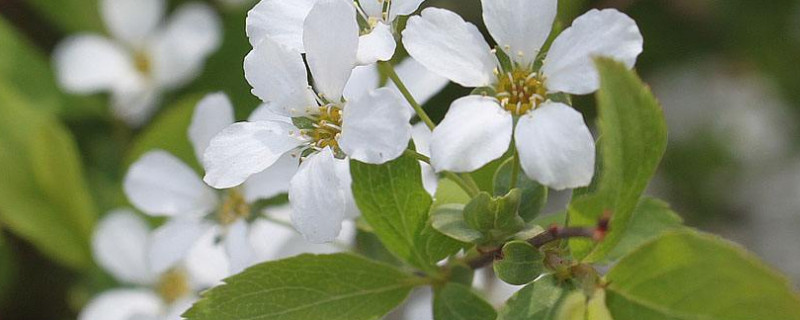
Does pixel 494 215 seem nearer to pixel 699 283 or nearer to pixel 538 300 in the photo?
pixel 538 300

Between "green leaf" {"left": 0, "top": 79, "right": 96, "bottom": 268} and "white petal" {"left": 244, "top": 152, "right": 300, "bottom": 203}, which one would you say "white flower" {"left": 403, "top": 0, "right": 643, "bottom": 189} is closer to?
"white petal" {"left": 244, "top": 152, "right": 300, "bottom": 203}

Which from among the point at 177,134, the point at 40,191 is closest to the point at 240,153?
the point at 177,134

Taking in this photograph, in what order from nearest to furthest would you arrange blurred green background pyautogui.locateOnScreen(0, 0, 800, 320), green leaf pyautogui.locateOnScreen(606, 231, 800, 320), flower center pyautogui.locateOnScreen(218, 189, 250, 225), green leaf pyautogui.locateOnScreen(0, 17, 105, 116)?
1. green leaf pyautogui.locateOnScreen(606, 231, 800, 320)
2. flower center pyautogui.locateOnScreen(218, 189, 250, 225)
3. blurred green background pyautogui.locateOnScreen(0, 0, 800, 320)
4. green leaf pyautogui.locateOnScreen(0, 17, 105, 116)

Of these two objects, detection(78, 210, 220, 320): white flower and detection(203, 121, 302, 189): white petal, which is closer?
detection(203, 121, 302, 189): white petal

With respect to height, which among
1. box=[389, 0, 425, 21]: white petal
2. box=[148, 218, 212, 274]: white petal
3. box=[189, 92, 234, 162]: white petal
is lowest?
box=[148, 218, 212, 274]: white petal

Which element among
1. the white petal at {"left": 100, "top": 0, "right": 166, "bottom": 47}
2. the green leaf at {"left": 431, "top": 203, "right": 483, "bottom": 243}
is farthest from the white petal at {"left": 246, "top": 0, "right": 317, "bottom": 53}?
the white petal at {"left": 100, "top": 0, "right": 166, "bottom": 47}

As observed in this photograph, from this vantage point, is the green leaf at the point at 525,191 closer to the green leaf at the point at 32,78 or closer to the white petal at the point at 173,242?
the white petal at the point at 173,242

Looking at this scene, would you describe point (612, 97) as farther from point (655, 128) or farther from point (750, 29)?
point (750, 29)
